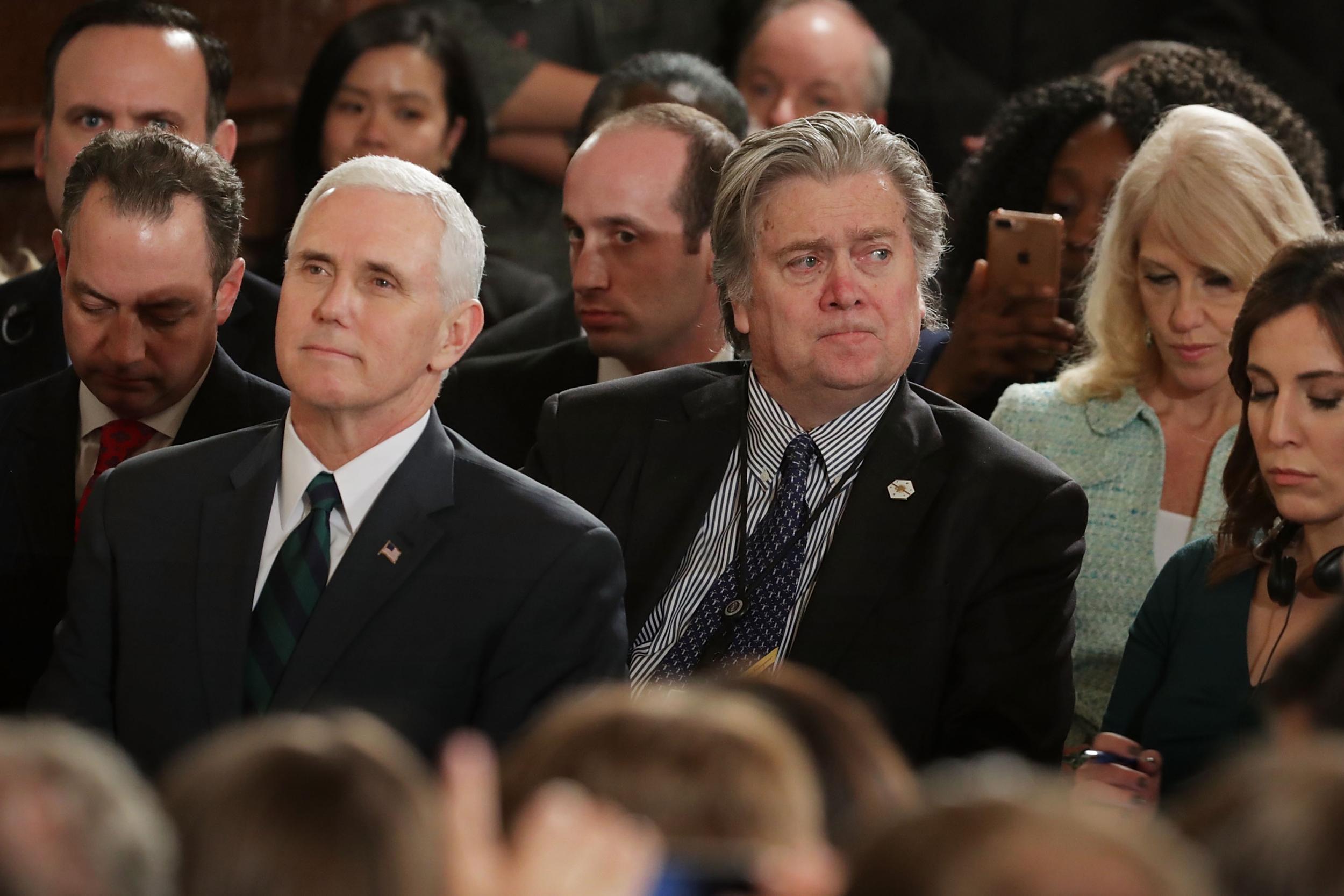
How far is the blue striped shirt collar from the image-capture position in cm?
224

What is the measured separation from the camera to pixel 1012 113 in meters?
3.39

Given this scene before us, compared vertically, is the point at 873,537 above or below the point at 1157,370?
below

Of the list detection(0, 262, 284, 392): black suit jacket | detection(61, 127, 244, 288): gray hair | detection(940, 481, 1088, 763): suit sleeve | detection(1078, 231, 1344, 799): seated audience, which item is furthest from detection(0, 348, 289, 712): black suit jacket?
detection(1078, 231, 1344, 799): seated audience

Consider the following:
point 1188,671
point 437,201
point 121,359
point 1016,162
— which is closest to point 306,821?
point 437,201

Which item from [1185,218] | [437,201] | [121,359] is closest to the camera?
[437,201]

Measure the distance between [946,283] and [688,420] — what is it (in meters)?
1.19

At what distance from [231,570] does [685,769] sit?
0.99m

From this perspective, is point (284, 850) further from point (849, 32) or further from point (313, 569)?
point (849, 32)

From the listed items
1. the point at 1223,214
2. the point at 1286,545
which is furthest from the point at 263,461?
the point at 1223,214

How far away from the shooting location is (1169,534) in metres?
2.52

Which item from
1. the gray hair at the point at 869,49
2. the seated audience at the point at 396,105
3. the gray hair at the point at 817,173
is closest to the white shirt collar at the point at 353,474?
the gray hair at the point at 817,173

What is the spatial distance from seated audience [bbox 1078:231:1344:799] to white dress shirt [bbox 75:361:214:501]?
1.29 metres

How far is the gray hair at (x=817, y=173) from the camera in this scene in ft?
7.39

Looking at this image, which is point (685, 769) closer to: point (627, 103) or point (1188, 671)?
point (1188, 671)
